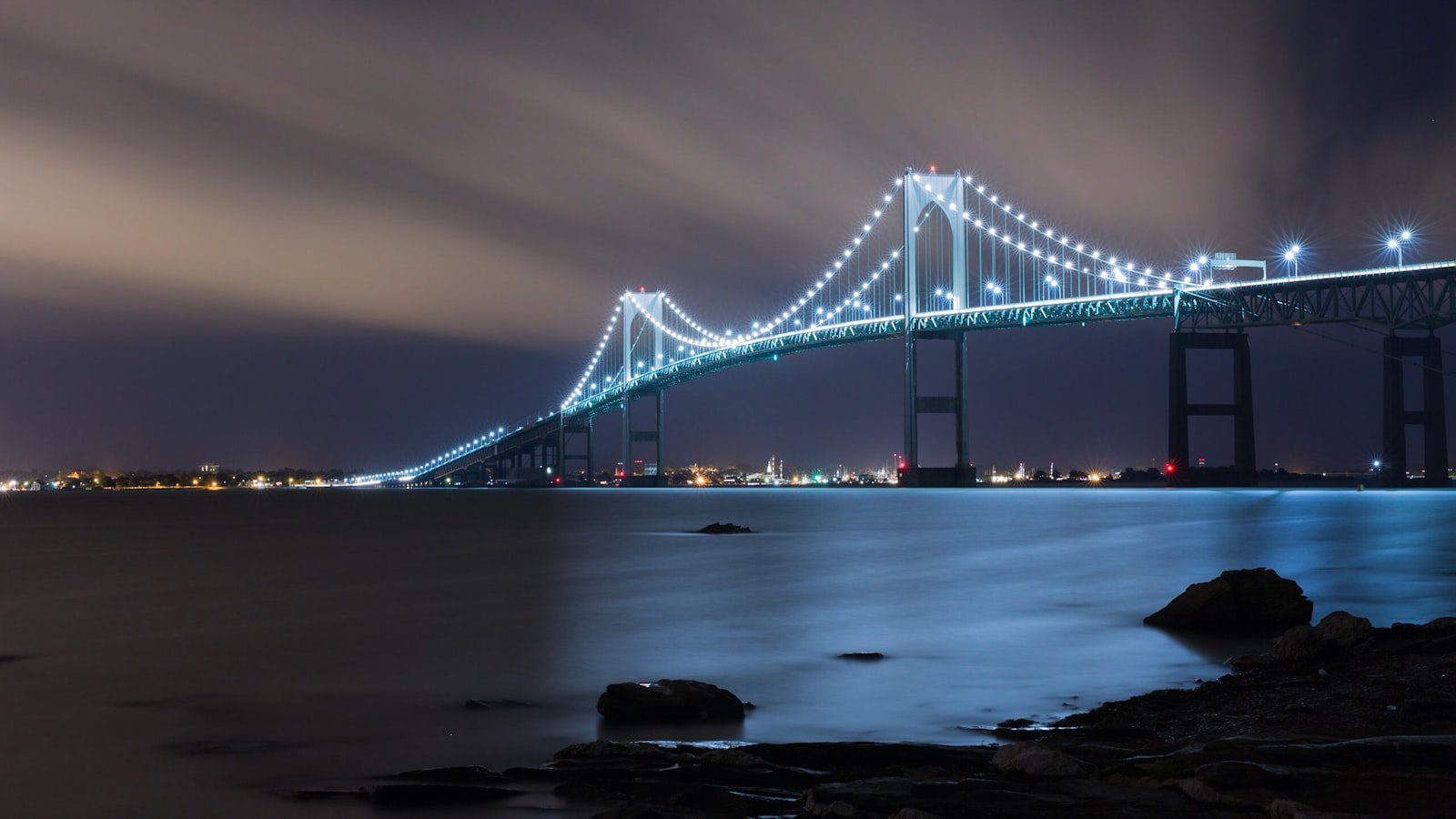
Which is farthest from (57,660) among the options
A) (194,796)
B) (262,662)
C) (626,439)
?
(626,439)

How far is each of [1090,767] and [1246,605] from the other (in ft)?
21.8

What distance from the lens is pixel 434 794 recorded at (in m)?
5.99

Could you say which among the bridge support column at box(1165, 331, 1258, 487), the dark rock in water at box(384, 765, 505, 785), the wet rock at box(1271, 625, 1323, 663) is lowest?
the dark rock in water at box(384, 765, 505, 785)

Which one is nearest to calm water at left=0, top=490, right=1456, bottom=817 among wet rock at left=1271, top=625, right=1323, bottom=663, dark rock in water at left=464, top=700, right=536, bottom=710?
dark rock in water at left=464, top=700, right=536, bottom=710

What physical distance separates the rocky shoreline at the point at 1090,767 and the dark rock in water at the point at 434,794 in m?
0.01

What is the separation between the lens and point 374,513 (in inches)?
2304

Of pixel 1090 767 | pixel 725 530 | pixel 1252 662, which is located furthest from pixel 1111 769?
pixel 725 530

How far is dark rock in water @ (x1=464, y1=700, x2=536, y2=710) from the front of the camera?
8.81m

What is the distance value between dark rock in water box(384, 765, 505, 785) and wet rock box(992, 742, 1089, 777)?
234 cm

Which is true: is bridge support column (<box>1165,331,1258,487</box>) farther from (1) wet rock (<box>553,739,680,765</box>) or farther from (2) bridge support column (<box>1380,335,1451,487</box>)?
(1) wet rock (<box>553,739,680,765</box>)

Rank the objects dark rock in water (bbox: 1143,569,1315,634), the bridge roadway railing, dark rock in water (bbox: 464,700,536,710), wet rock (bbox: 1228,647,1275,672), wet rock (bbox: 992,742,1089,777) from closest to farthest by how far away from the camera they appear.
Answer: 1. wet rock (bbox: 992,742,1089,777)
2. dark rock in water (bbox: 464,700,536,710)
3. wet rock (bbox: 1228,647,1275,672)
4. dark rock in water (bbox: 1143,569,1315,634)
5. the bridge roadway railing

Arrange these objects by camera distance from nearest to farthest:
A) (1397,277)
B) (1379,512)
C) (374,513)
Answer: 1. (1379,512)
2. (1397,277)
3. (374,513)

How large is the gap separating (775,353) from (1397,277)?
30.0m

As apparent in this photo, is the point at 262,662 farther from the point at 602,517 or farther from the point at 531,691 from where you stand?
the point at 602,517
